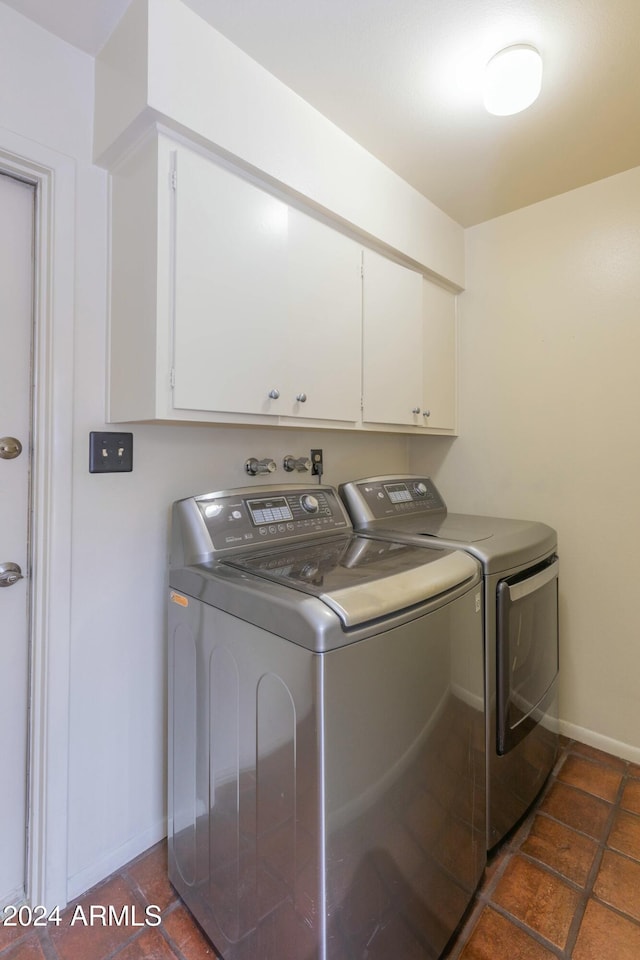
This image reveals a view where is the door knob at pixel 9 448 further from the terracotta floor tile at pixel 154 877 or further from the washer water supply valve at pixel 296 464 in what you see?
the terracotta floor tile at pixel 154 877

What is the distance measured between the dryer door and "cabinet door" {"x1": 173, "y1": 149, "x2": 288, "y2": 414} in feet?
3.23

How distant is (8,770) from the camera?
4.17ft

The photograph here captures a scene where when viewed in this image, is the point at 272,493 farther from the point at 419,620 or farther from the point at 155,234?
the point at 155,234

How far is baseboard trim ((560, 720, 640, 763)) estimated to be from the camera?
6.25 feet

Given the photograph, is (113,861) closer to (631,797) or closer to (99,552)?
(99,552)

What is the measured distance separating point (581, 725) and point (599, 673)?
263 millimetres

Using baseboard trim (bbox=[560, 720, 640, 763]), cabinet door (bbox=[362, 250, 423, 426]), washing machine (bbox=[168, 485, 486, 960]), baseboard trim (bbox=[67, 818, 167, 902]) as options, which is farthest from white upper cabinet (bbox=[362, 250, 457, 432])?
baseboard trim (bbox=[67, 818, 167, 902])

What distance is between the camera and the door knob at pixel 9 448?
1.24 meters

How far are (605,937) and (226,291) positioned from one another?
6.69 ft

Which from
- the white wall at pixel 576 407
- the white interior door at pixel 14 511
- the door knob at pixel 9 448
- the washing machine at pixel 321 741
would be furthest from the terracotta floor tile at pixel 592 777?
the door knob at pixel 9 448

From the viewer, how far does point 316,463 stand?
199 centimetres

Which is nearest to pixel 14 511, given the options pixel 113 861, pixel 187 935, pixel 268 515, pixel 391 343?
pixel 268 515

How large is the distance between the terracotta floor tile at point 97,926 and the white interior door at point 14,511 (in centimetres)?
17

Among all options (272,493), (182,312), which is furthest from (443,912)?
(182,312)
